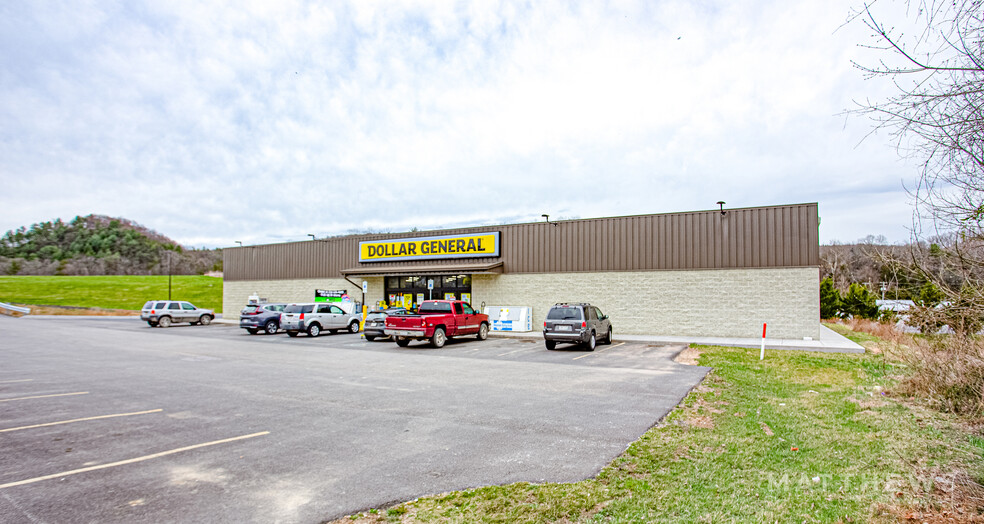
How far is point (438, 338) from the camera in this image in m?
21.1

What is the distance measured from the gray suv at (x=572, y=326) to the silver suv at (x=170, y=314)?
92.1 ft

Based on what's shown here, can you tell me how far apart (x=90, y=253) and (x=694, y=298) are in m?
139

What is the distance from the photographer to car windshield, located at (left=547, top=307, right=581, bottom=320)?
19.0 metres

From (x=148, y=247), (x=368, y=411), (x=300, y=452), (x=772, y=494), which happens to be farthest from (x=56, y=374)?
(x=148, y=247)

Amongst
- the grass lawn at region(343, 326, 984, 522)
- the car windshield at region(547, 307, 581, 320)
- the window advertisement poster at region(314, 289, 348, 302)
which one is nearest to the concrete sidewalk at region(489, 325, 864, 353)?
the car windshield at region(547, 307, 581, 320)

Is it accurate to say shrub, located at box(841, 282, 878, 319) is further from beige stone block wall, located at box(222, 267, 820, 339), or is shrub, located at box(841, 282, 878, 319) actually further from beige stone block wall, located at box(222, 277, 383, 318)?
beige stone block wall, located at box(222, 277, 383, 318)

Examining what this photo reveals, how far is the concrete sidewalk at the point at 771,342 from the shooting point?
59.9 ft

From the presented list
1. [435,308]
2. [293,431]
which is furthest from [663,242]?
[293,431]

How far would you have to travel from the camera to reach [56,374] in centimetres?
1291

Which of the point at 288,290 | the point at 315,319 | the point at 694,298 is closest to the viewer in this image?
the point at 694,298

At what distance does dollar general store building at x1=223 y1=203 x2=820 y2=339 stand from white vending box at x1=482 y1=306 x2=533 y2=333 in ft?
1.77

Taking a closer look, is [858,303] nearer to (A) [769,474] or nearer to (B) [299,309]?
(B) [299,309]

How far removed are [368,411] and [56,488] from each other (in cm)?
417

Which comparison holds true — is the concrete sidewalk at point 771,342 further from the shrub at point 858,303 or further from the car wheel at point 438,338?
the shrub at point 858,303
